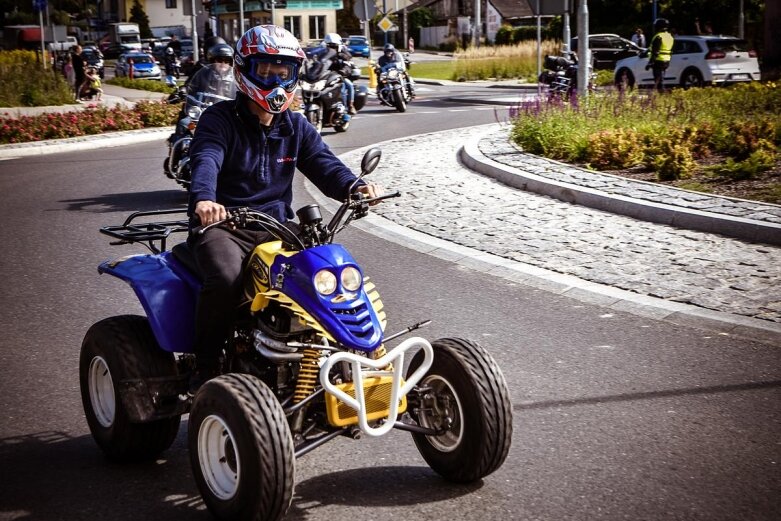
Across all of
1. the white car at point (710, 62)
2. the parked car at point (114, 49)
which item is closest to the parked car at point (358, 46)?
the parked car at point (114, 49)

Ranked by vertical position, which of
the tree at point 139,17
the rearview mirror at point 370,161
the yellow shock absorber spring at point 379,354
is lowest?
the yellow shock absorber spring at point 379,354

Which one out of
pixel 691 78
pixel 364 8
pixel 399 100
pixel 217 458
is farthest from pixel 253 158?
pixel 364 8

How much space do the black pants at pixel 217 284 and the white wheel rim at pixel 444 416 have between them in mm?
876

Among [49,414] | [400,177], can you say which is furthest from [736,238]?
[49,414]

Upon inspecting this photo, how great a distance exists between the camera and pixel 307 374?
13.0 feet

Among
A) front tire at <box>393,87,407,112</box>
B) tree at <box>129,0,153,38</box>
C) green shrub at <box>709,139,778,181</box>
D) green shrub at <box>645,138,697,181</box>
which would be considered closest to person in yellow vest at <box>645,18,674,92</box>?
front tire at <box>393,87,407,112</box>

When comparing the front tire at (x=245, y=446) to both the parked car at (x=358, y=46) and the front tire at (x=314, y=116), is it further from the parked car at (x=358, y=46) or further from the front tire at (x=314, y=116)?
the parked car at (x=358, y=46)

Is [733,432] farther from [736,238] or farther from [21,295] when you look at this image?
[21,295]

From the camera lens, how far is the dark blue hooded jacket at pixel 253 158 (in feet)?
15.1

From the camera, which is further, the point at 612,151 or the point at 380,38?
the point at 380,38

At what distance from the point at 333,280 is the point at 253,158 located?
3.41 feet

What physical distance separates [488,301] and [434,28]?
87.3m

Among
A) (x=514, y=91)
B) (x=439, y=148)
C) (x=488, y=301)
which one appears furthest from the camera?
(x=514, y=91)

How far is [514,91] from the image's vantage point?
110ft
